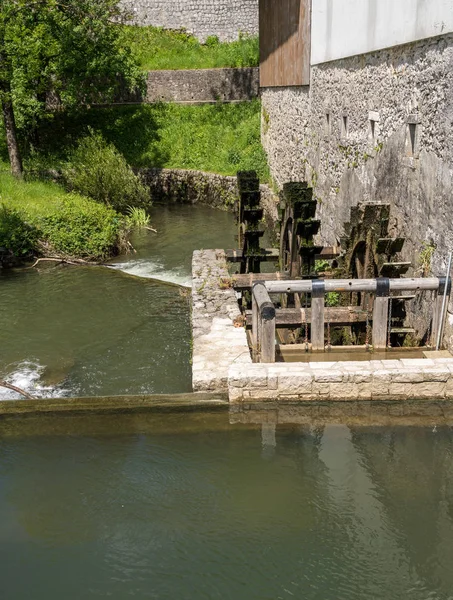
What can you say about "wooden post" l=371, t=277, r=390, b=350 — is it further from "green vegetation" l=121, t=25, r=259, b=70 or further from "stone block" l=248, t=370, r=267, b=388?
"green vegetation" l=121, t=25, r=259, b=70

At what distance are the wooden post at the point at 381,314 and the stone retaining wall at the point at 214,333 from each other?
135 centimetres

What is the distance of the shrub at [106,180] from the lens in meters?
15.6

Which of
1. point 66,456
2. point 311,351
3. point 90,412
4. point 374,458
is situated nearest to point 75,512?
point 66,456

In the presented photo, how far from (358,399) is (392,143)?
3.50m

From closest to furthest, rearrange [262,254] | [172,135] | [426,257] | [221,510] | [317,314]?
[221,510]
[317,314]
[426,257]
[262,254]
[172,135]

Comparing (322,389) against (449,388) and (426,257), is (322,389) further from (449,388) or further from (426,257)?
(426,257)

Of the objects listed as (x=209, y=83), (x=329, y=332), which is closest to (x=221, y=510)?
(x=329, y=332)

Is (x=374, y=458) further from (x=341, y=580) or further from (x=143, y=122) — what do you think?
(x=143, y=122)

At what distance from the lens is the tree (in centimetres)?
1530

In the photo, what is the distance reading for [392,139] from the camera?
7.62m

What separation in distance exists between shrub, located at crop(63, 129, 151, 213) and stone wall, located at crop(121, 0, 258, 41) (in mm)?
14225

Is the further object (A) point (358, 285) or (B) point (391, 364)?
(A) point (358, 285)

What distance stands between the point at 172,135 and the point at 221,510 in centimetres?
1862

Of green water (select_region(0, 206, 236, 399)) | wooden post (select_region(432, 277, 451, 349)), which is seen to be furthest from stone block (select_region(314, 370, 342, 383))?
green water (select_region(0, 206, 236, 399))
